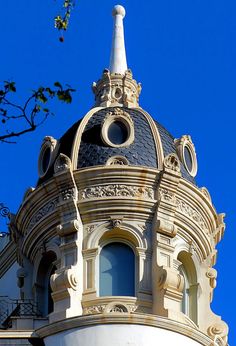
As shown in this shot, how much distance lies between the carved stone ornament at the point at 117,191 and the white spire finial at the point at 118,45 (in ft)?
21.0

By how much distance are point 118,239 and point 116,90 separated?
6.02 m

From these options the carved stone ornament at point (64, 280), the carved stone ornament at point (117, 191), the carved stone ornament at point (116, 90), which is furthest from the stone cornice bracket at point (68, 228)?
the carved stone ornament at point (116, 90)

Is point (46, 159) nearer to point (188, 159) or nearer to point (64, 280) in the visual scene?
point (188, 159)

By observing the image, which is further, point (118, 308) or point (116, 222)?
point (116, 222)

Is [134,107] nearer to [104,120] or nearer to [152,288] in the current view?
[104,120]

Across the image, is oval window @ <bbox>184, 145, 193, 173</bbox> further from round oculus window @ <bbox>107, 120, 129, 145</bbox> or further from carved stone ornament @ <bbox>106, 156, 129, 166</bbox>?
carved stone ornament @ <bbox>106, 156, 129, 166</bbox>

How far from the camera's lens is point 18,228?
132ft

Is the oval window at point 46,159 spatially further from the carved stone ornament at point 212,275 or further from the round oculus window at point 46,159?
the carved stone ornament at point 212,275

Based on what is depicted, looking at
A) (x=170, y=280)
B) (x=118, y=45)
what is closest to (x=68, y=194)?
(x=170, y=280)

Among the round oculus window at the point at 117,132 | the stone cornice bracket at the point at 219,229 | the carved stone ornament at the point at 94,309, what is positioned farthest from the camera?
the stone cornice bracket at the point at 219,229

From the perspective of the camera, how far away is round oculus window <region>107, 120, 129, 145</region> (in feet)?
129

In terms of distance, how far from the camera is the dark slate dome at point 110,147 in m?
38.7

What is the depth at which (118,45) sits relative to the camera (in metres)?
44.7

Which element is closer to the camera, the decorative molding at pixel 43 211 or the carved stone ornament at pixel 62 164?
the carved stone ornament at pixel 62 164
